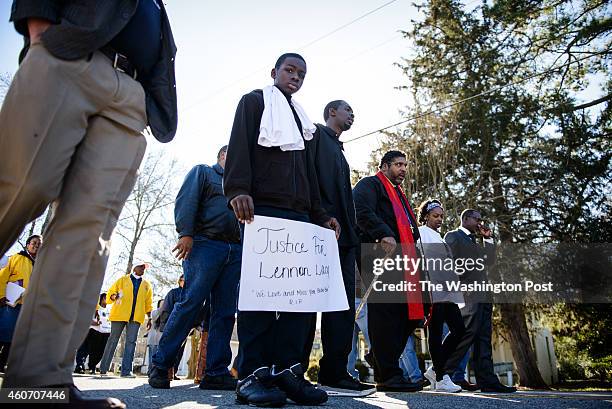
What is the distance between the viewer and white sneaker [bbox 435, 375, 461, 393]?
5.30m

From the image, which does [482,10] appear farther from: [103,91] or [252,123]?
[103,91]

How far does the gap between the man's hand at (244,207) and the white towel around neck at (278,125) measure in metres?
0.41

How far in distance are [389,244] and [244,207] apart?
210cm

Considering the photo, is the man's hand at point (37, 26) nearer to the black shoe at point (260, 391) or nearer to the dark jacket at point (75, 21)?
the dark jacket at point (75, 21)

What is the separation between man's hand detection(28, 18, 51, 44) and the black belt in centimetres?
21

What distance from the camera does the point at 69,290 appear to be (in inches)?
66.7

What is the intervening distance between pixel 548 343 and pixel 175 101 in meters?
24.3

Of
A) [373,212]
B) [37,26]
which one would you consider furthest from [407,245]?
[37,26]

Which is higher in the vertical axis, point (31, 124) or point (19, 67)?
point (19, 67)

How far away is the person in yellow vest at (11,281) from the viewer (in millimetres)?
6117

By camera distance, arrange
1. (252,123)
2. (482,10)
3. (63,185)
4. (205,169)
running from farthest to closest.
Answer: (482,10) < (205,169) < (252,123) < (63,185)

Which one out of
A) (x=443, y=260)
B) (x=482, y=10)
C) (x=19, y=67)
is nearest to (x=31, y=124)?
(x=19, y=67)

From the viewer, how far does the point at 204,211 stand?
4500 millimetres

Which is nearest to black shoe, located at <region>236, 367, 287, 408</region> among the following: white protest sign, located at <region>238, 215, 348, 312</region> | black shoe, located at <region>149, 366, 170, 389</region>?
white protest sign, located at <region>238, 215, 348, 312</region>
